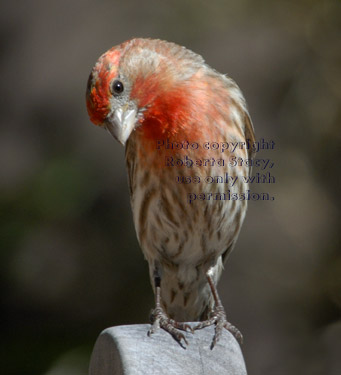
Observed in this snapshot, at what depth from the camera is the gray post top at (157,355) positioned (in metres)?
2.94

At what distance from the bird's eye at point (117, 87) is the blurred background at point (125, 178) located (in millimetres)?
2532

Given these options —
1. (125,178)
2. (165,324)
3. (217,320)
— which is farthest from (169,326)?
(125,178)

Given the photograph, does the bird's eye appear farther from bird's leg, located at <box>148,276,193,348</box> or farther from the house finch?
bird's leg, located at <box>148,276,193,348</box>

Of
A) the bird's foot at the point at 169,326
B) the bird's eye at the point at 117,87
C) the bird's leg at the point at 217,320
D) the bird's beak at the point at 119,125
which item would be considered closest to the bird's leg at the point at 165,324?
the bird's foot at the point at 169,326

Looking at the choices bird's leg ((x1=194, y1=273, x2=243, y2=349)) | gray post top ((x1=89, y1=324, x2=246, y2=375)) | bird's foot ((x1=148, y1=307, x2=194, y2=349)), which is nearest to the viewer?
gray post top ((x1=89, y1=324, x2=246, y2=375))

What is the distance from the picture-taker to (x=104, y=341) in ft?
10.3

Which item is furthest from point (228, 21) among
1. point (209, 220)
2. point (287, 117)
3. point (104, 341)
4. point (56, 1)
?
point (104, 341)

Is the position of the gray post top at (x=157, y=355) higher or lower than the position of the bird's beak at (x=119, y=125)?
lower

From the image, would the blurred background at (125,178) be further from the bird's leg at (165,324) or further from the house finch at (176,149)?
the bird's leg at (165,324)

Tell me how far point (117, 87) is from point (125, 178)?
2679 millimetres

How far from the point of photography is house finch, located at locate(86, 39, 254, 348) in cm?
391

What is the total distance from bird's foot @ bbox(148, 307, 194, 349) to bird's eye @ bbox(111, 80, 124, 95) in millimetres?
1068

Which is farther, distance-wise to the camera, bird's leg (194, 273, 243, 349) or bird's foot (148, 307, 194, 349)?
bird's leg (194, 273, 243, 349)

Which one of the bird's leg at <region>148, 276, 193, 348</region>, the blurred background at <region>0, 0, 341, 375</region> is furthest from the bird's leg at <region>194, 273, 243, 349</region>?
the blurred background at <region>0, 0, 341, 375</region>
